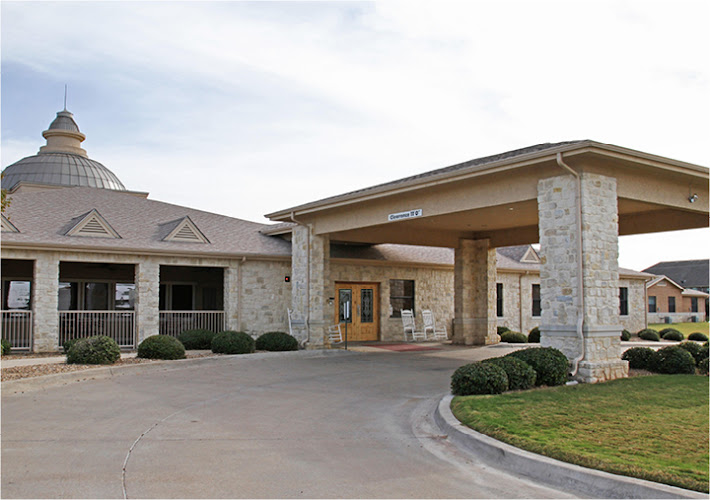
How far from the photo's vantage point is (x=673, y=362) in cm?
1359

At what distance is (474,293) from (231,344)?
10.2 meters

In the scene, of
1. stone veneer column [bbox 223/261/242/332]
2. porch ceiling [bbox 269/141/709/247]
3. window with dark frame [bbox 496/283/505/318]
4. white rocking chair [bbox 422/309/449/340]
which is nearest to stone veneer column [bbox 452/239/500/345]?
porch ceiling [bbox 269/141/709/247]

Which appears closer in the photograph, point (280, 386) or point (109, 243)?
point (280, 386)

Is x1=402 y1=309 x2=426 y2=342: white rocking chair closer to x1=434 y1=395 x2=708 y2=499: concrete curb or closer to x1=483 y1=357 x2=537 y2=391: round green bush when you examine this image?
x1=483 y1=357 x2=537 y2=391: round green bush

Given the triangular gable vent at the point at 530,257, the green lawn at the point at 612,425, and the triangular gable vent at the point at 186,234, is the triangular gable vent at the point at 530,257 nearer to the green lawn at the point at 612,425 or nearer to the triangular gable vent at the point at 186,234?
the triangular gable vent at the point at 186,234

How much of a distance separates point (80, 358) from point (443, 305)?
53.1 feet

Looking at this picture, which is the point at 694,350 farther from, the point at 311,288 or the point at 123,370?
the point at 123,370

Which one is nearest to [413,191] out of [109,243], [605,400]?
[605,400]

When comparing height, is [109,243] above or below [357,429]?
above

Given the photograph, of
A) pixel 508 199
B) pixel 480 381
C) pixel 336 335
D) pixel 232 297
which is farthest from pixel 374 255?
pixel 480 381

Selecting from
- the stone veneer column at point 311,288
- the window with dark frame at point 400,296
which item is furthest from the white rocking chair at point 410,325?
the stone veneer column at point 311,288

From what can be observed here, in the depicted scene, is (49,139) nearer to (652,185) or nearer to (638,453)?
(652,185)

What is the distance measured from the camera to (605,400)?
9.89 m

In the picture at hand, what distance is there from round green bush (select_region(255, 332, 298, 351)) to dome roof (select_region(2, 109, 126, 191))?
18.3m
